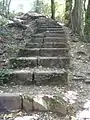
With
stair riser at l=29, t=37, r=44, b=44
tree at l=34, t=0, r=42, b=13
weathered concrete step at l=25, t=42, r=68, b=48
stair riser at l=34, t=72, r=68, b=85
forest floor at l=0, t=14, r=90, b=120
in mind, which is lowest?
forest floor at l=0, t=14, r=90, b=120

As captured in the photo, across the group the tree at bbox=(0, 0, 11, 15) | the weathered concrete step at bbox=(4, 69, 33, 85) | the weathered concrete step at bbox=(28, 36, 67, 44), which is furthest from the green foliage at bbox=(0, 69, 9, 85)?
the tree at bbox=(0, 0, 11, 15)

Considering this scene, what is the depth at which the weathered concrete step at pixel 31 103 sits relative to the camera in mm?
4074

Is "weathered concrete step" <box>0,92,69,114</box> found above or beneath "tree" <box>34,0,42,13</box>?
beneath

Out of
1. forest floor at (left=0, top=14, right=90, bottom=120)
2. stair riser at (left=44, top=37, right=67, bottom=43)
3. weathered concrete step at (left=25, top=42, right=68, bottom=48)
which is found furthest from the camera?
stair riser at (left=44, top=37, right=67, bottom=43)

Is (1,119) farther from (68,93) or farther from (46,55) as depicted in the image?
(46,55)

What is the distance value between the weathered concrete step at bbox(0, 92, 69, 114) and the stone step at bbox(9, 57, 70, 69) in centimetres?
142

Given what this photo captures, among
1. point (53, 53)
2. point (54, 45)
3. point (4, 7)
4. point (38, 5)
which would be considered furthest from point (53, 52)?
point (38, 5)

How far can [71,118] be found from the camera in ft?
12.8

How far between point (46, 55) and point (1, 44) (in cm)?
183

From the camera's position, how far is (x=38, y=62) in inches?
224

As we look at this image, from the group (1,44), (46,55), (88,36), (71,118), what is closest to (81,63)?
(46,55)

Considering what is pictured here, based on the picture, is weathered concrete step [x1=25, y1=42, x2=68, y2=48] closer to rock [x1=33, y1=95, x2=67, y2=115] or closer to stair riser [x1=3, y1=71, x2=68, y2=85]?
stair riser [x1=3, y1=71, x2=68, y2=85]

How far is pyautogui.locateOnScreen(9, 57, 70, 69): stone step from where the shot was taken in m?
5.60

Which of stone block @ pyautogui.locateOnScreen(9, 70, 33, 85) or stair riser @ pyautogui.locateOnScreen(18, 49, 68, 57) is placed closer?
stone block @ pyautogui.locateOnScreen(9, 70, 33, 85)
